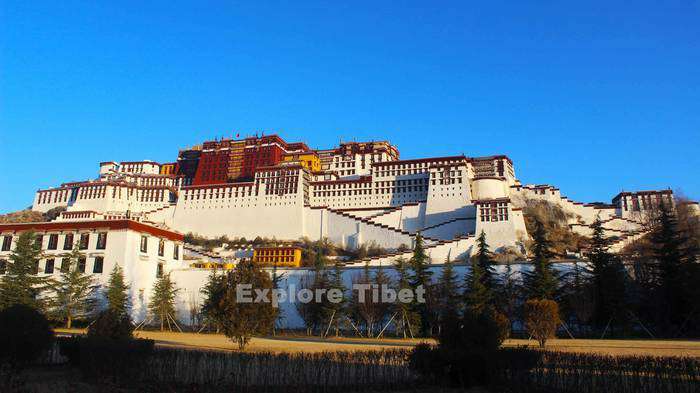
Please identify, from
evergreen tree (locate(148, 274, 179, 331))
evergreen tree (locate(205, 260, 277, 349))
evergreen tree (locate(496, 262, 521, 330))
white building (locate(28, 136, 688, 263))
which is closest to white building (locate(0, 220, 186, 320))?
evergreen tree (locate(148, 274, 179, 331))

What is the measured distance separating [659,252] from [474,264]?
11312 mm

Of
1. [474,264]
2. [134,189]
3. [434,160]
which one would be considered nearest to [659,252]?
[474,264]

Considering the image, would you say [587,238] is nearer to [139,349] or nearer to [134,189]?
[139,349]

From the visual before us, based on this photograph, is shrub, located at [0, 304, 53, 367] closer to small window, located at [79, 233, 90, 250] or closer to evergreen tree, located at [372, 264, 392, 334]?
evergreen tree, located at [372, 264, 392, 334]

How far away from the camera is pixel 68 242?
42.1 m

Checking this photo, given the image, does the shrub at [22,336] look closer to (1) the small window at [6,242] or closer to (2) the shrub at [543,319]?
(2) the shrub at [543,319]

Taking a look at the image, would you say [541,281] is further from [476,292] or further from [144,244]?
[144,244]

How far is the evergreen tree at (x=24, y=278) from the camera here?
35.3m

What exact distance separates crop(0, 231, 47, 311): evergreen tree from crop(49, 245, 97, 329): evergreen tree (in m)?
0.99

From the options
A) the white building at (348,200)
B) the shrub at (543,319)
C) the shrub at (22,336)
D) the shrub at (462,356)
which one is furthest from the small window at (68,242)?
the shrub at (462,356)

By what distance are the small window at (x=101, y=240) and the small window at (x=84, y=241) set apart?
2.81 feet

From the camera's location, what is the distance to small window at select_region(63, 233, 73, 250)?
138 ft

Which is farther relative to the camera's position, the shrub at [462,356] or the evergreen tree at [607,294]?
the evergreen tree at [607,294]

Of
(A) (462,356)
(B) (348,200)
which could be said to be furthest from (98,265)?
(B) (348,200)
